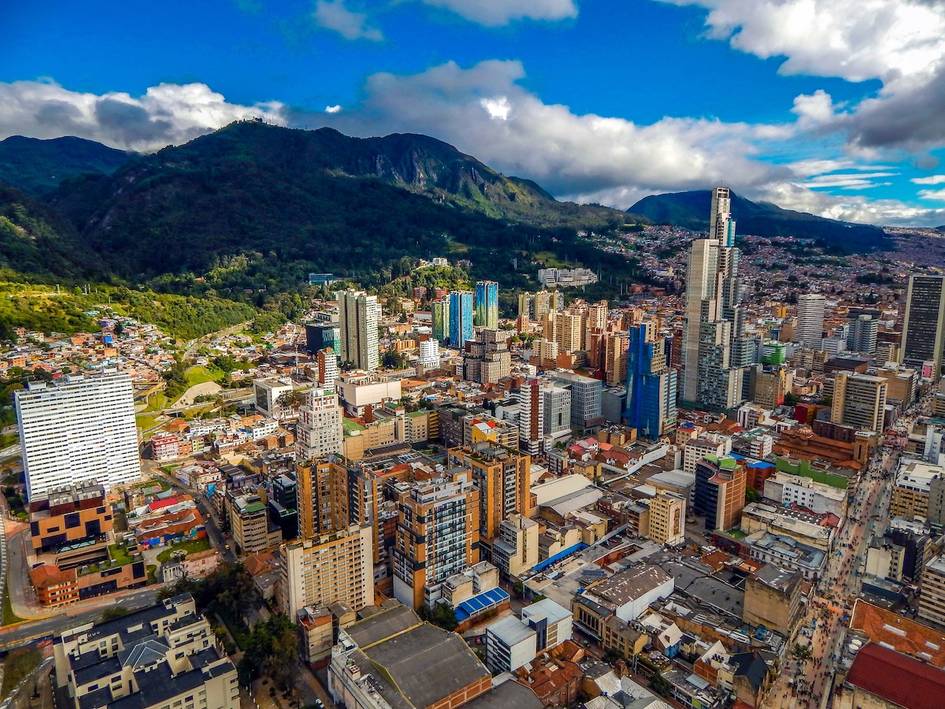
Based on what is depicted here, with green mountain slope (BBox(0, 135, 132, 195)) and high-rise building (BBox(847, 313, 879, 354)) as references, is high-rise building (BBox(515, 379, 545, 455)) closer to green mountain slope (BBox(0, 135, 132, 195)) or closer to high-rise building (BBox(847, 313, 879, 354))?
high-rise building (BBox(847, 313, 879, 354))

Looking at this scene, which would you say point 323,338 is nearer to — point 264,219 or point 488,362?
point 488,362

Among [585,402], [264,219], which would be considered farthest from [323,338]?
[264,219]

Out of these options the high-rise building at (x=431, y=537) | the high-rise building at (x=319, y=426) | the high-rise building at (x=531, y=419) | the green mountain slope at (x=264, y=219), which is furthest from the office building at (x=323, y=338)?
the high-rise building at (x=431, y=537)

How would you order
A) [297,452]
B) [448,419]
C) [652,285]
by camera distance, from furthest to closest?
[652,285] → [448,419] → [297,452]

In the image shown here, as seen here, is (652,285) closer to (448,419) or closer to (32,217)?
(448,419)

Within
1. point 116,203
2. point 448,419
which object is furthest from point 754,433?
point 116,203
